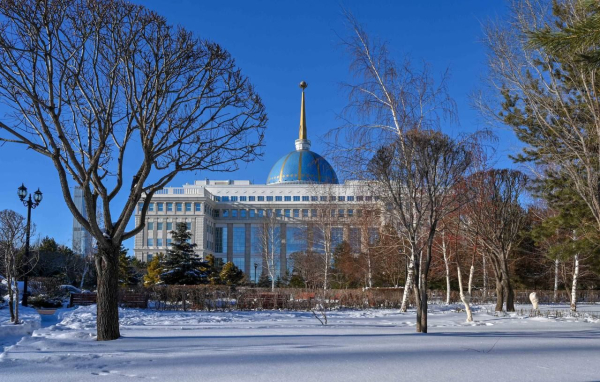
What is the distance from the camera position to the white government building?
261 ft

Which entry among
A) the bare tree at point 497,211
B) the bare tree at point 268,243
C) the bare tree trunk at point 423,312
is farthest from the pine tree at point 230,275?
the bare tree trunk at point 423,312

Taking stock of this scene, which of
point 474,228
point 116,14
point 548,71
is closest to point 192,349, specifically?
point 116,14

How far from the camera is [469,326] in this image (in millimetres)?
16359

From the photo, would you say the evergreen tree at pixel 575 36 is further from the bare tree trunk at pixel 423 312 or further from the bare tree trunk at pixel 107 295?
the bare tree trunk at pixel 107 295

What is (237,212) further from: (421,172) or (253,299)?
(421,172)

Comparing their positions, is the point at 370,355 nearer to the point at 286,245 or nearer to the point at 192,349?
the point at 192,349

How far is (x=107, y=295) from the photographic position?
11.1 m

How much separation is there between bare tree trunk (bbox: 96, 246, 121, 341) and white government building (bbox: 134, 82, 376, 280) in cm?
6395

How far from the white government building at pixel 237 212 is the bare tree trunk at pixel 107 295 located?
64.0 metres

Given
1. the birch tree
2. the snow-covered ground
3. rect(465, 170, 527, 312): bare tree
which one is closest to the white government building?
rect(465, 170, 527, 312): bare tree

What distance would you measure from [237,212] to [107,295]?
76.0 metres

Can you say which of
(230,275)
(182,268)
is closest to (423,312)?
(182,268)

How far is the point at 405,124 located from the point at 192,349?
726 centimetres

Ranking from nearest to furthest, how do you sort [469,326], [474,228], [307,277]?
1. [469,326]
2. [474,228]
3. [307,277]
